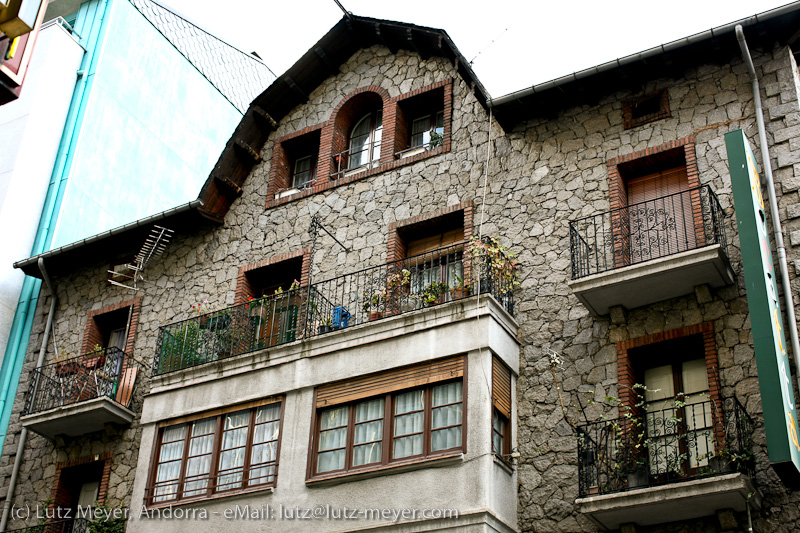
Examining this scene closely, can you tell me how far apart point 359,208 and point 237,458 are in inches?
206

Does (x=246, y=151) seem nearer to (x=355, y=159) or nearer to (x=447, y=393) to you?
(x=355, y=159)

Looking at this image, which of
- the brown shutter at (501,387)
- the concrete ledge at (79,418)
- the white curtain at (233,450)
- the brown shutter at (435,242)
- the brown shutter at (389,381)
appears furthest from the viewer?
the concrete ledge at (79,418)

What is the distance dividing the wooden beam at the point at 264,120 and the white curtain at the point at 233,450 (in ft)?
22.2

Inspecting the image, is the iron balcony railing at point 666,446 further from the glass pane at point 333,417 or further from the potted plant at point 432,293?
the glass pane at point 333,417

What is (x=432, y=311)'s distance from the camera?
15469 mm

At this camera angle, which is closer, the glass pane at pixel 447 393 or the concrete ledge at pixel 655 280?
the concrete ledge at pixel 655 280

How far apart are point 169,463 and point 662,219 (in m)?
9.27

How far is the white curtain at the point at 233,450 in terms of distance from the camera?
16.2 meters

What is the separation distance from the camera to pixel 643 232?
603 inches

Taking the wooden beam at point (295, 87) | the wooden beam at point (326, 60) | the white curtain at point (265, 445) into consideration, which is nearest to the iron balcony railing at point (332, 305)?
the white curtain at point (265, 445)

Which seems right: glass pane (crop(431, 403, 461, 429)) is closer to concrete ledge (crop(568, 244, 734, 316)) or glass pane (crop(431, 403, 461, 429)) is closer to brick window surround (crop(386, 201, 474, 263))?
concrete ledge (crop(568, 244, 734, 316))

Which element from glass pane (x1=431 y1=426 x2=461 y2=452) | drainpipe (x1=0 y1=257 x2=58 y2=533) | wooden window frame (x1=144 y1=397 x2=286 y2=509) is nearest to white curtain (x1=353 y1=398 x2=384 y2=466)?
glass pane (x1=431 y1=426 x2=461 y2=452)

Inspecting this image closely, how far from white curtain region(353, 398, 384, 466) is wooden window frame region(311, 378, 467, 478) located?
0.06 metres

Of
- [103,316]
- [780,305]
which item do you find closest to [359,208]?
[103,316]
